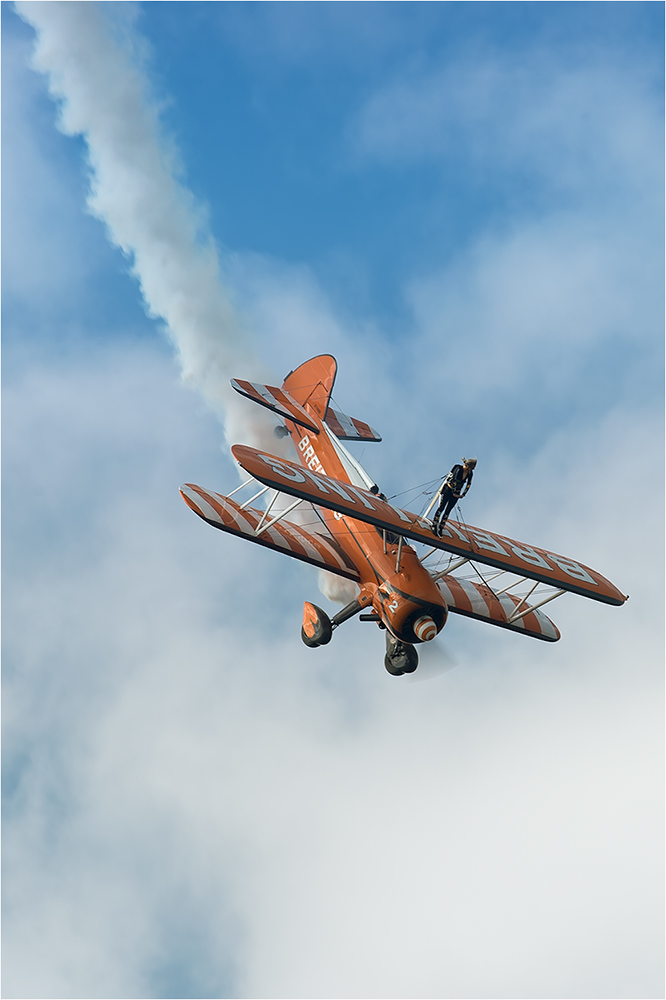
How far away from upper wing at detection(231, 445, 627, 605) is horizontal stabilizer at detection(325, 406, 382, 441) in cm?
1092

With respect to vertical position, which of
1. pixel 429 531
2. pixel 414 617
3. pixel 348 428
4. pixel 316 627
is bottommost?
pixel 316 627

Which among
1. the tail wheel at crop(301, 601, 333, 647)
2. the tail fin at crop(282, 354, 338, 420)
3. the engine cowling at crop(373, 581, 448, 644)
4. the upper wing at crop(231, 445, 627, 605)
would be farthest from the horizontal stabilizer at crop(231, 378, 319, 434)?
the engine cowling at crop(373, 581, 448, 644)

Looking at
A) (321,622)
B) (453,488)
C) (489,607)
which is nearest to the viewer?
(453,488)

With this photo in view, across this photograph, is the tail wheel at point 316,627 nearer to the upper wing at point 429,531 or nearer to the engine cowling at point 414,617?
the engine cowling at point 414,617

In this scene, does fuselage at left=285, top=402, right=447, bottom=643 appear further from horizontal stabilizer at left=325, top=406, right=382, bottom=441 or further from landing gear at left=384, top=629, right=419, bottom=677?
horizontal stabilizer at left=325, top=406, right=382, bottom=441

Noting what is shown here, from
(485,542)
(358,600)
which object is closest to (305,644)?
(358,600)

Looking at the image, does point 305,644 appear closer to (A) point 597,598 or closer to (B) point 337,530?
(B) point 337,530

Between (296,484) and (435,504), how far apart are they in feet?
12.6

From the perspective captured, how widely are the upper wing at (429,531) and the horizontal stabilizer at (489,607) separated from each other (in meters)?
2.48

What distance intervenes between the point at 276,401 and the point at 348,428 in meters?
3.02

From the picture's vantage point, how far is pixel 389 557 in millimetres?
27094

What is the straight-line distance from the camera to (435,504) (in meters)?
25.0

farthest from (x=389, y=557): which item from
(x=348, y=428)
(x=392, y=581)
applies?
(x=348, y=428)

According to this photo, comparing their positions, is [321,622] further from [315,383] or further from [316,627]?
[315,383]
